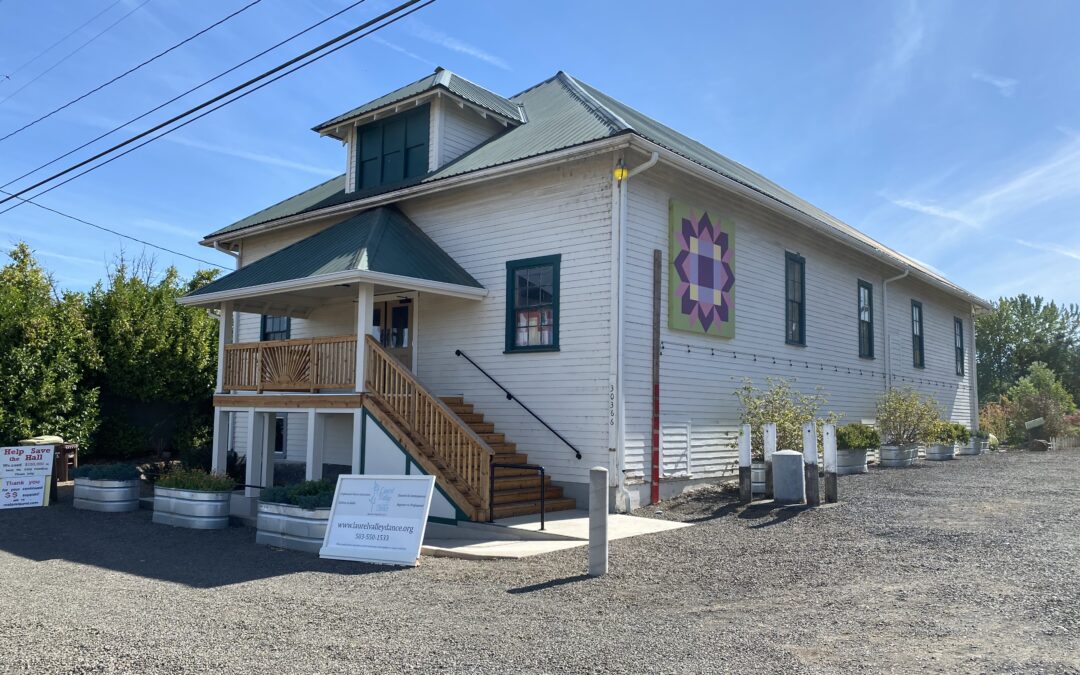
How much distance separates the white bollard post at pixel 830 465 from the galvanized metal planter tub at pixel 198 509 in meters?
8.52

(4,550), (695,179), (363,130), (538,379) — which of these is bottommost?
(4,550)

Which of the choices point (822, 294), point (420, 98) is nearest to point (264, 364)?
point (420, 98)

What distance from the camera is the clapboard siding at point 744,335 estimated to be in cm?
1252

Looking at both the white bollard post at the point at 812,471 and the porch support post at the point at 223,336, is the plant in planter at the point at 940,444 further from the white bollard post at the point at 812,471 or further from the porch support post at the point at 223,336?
the porch support post at the point at 223,336

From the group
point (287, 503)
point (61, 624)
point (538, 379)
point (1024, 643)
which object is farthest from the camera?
point (538, 379)

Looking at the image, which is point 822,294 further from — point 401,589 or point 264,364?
point 401,589

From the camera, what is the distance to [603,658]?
17.0 feet

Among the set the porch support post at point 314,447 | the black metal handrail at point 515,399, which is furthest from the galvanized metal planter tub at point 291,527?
the black metal handrail at point 515,399

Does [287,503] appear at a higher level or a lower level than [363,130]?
lower

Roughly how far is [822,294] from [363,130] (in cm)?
1042

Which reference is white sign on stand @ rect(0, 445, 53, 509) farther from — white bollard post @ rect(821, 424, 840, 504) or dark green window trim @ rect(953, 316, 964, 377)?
dark green window trim @ rect(953, 316, 964, 377)

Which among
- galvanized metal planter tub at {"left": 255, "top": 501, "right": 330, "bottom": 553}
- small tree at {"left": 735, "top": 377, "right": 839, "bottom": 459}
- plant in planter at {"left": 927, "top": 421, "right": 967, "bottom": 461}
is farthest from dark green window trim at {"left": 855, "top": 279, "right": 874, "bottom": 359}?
galvanized metal planter tub at {"left": 255, "top": 501, "right": 330, "bottom": 553}

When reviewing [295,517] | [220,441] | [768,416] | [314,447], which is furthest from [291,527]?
[768,416]

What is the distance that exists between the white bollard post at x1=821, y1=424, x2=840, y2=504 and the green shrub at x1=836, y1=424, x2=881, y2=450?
449 centimetres
